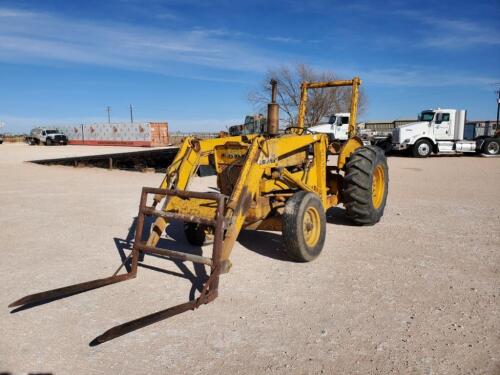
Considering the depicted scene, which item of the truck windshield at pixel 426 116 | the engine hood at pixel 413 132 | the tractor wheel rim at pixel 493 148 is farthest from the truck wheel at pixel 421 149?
the tractor wheel rim at pixel 493 148

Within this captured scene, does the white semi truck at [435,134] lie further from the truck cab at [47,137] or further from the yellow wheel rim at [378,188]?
the truck cab at [47,137]

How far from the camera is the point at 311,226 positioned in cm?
536

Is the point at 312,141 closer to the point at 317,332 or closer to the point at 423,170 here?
the point at 317,332

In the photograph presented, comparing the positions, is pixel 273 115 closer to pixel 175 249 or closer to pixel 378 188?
pixel 175 249

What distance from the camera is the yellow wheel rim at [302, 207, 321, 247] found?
5281 mm

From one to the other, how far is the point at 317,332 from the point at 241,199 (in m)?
1.60

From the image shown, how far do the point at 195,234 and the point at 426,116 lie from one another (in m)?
19.6

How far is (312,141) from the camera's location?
6004mm

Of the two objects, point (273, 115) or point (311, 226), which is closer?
point (311, 226)

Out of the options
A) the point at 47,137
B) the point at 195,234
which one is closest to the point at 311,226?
the point at 195,234

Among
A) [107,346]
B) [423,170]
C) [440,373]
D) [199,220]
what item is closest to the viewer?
[440,373]

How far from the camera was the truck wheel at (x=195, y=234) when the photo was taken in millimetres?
5918

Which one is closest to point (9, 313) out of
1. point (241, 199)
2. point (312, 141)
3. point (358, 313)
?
point (241, 199)

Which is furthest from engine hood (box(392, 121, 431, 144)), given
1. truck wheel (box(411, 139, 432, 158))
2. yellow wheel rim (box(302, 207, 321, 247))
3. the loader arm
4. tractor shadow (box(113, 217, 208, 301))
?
yellow wheel rim (box(302, 207, 321, 247))
